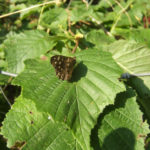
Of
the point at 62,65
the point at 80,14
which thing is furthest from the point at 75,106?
the point at 80,14

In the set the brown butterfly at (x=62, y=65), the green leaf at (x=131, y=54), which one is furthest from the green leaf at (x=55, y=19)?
the brown butterfly at (x=62, y=65)

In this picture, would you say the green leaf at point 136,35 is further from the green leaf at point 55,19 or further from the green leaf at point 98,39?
the green leaf at point 55,19

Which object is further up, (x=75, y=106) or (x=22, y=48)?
(x=22, y=48)

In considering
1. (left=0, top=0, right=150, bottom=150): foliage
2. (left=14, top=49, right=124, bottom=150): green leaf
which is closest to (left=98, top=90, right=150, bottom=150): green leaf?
(left=0, top=0, right=150, bottom=150): foliage

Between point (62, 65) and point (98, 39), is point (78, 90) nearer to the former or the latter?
point (62, 65)

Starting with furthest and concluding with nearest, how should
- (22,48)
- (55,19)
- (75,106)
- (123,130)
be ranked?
(55,19) → (22,48) → (123,130) → (75,106)

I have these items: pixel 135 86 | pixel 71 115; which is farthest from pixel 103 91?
pixel 135 86

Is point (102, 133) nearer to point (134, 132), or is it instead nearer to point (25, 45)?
point (134, 132)
